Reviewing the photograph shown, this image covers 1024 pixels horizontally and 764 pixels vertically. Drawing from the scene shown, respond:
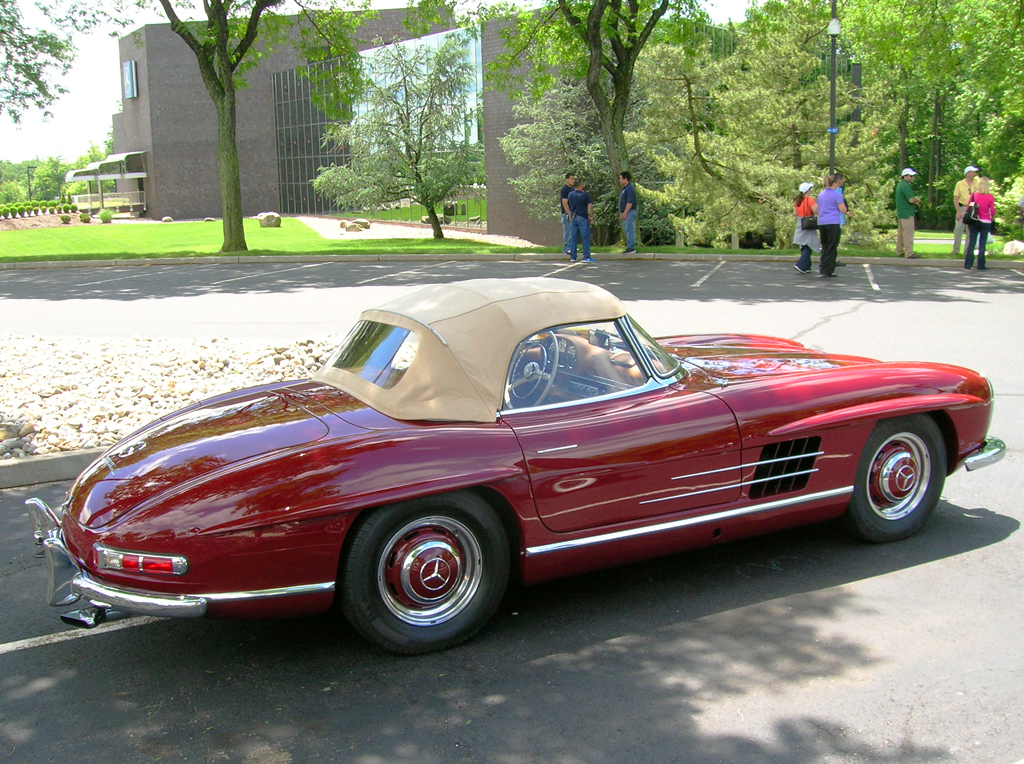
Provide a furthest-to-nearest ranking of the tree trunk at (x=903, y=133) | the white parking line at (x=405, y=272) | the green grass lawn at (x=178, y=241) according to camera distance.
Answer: the tree trunk at (x=903, y=133), the green grass lawn at (x=178, y=241), the white parking line at (x=405, y=272)

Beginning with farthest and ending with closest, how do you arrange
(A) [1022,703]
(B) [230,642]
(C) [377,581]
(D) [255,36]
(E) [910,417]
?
(D) [255,36], (E) [910,417], (B) [230,642], (C) [377,581], (A) [1022,703]

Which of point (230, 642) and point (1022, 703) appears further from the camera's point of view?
point (230, 642)

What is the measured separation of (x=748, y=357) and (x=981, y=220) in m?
13.2

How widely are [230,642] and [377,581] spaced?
0.82 m

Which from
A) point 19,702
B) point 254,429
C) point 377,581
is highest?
point 254,429

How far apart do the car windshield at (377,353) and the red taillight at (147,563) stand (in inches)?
47.2

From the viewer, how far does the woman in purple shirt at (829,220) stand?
15.2m

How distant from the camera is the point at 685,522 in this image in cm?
404

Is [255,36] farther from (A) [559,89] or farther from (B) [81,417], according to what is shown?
(B) [81,417]

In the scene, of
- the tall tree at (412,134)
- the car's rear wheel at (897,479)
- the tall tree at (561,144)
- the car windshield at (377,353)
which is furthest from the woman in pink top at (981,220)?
the tall tree at (412,134)

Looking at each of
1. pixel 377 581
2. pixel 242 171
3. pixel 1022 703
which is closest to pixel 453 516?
pixel 377 581

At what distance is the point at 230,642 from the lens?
385cm

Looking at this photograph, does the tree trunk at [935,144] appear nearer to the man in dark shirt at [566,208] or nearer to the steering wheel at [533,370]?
the man in dark shirt at [566,208]

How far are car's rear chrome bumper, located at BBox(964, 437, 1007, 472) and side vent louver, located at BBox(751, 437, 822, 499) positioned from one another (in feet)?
3.38
